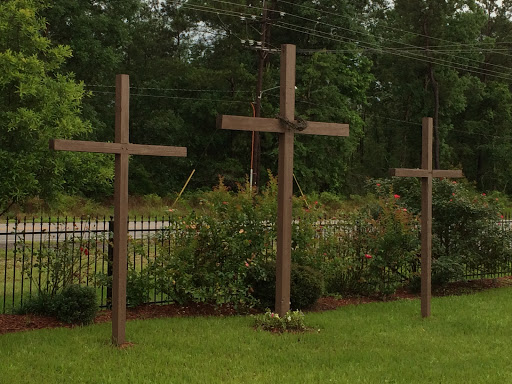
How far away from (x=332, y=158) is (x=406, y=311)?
25.5 meters

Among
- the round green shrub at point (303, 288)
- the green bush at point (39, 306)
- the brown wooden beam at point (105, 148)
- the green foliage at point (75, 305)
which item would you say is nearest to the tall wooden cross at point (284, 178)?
the brown wooden beam at point (105, 148)

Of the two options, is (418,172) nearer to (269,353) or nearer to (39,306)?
(269,353)

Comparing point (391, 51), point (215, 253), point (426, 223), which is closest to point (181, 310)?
point (215, 253)

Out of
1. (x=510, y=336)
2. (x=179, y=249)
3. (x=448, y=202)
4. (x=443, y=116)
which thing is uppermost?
(x=443, y=116)

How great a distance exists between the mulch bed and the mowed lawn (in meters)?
0.51

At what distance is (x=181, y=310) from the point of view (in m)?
8.70

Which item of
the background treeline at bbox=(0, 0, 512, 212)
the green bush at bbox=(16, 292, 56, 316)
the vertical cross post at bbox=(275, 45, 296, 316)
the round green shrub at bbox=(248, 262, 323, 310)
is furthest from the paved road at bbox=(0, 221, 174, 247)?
the background treeline at bbox=(0, 0, 512, 212)

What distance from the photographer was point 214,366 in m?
5.79

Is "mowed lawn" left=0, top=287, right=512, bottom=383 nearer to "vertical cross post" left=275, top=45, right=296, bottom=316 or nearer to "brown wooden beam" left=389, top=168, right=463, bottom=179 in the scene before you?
"vertical cross post" left=275, top=45, right=296, bottom=316

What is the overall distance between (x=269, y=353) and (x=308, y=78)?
90.2ft

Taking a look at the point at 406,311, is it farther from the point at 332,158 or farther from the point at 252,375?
the point at 332,158

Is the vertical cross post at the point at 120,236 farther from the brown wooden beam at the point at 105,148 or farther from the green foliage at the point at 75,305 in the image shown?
the green foliage at the point at 75,305

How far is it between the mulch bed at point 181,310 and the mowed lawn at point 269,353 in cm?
51

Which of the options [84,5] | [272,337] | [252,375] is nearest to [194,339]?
[272,337]
